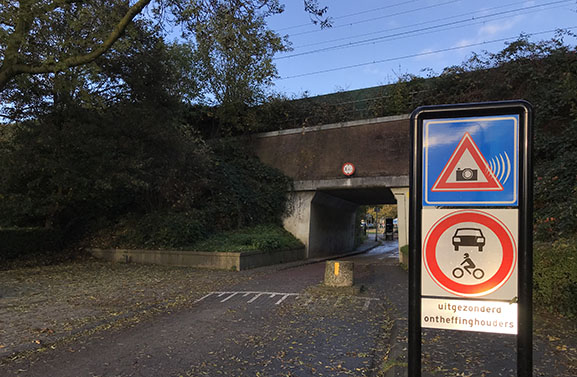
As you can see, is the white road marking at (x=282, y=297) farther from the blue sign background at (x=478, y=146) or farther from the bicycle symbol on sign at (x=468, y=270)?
the blue sign background at (x=478, y=146)

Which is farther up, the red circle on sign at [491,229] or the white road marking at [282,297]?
the red circle on sign at [491,229]

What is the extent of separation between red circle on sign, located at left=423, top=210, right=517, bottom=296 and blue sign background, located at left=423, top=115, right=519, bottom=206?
0.31ft

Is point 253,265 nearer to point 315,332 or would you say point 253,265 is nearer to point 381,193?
point 315,332

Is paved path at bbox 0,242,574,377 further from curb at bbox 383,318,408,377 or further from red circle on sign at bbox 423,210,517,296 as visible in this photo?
red circle on sign at bbox 423,210,517,296

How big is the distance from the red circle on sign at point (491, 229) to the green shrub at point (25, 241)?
54.8 feet

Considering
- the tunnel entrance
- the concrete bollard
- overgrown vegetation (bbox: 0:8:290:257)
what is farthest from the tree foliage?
the tunnel entrance

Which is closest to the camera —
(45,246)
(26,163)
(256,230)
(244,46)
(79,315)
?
(79,315)

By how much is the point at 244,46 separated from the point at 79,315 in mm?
7084

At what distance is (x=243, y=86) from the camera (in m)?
23.5

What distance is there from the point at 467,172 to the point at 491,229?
39 centimetres

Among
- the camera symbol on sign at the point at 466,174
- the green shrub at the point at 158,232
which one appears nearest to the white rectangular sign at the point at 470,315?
the camera symbol on sign at the point at 466,174

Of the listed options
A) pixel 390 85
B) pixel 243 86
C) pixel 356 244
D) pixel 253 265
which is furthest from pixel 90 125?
pixel 356 244

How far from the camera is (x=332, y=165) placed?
2086cm

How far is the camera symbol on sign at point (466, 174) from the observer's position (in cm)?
267
